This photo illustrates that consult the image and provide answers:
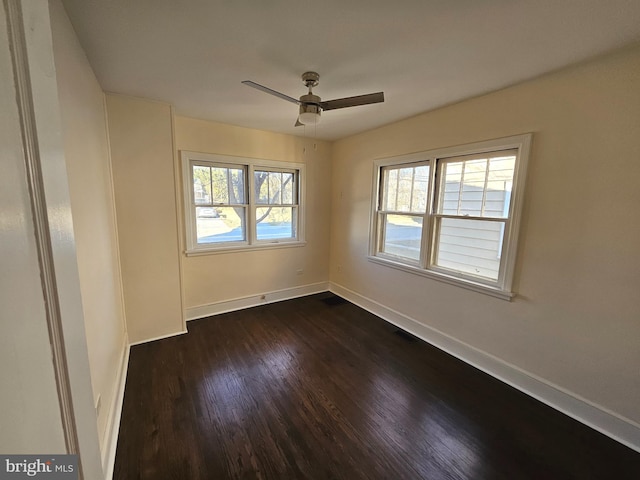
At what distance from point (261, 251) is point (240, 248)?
12.6 inches

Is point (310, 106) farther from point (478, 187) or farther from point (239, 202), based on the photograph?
point (239, 202)

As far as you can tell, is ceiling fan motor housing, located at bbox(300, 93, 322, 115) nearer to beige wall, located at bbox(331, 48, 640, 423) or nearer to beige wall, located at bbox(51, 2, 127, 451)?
beige wall, located at bbox(51, 2, 127, 451)

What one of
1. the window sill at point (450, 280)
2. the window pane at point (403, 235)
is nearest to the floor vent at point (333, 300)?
the window sill at point (450, 280)

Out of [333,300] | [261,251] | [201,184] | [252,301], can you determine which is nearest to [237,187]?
[201,184]

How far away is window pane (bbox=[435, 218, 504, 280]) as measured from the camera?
94.0 inches

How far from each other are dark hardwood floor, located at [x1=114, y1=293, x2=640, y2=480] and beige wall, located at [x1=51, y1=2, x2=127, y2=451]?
37 centimetres

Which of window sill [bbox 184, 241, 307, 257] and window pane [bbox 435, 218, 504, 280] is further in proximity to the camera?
window sill [bbox 184, 241, 307, 257]

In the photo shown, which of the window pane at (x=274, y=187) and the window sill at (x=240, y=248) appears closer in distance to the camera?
the window sill at (x=240, y=248)

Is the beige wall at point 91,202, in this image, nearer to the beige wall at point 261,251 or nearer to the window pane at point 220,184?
the beige wall at point 261,251

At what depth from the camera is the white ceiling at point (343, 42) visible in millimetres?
1337

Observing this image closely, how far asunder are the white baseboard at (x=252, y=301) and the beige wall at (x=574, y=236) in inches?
92.2

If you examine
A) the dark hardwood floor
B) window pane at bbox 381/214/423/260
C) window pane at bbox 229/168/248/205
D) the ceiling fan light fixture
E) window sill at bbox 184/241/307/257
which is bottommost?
the dark hardwood floor

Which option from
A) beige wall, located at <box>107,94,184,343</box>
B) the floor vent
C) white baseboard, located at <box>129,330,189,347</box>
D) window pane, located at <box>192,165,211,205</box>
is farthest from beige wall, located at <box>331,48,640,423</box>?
white baseboard, located at <box>129,330,189,347</box>

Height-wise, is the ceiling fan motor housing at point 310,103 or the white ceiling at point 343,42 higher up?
the white ceiling at point 343,42
